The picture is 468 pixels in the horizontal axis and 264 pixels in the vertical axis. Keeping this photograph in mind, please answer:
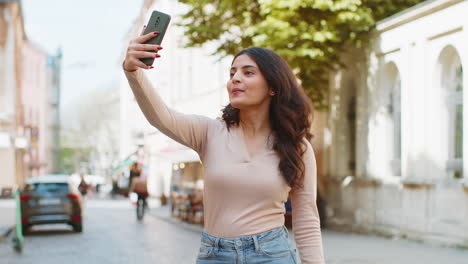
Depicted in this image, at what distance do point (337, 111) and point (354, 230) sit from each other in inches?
160

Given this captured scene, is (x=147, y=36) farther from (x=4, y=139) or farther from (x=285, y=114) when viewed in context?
(x=4, y=139)

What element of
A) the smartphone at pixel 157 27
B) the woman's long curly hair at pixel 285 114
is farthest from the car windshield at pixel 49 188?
the smartphone at pixel 157 27

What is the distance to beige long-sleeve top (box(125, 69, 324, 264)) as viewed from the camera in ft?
10.5

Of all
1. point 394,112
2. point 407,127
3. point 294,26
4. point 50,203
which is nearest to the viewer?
point 294,26

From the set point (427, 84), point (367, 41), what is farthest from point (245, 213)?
point (367, 41)

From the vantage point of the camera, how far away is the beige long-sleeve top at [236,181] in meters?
3.20

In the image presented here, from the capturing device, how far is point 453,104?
17188 mm

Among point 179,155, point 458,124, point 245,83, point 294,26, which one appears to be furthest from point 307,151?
point 179,155

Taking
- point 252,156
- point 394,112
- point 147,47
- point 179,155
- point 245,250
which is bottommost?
point 245,250

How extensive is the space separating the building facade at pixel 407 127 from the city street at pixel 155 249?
3.59 feet

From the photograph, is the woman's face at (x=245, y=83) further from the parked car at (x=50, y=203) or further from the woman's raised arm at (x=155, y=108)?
the parked car at (x=50, y=203)

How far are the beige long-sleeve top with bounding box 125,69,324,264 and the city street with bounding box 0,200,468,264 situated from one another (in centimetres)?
907

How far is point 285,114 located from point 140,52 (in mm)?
755

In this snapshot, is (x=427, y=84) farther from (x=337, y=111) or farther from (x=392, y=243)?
(x=337, y=111)
